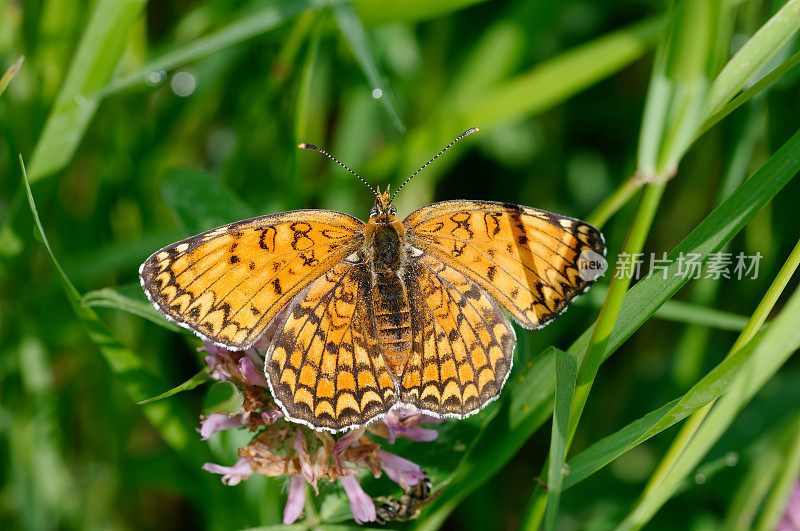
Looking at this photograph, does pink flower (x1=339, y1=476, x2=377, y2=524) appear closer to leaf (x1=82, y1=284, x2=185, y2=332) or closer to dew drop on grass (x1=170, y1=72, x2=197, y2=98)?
leaf (x1=82, y1=284, x2=185, y2=332)

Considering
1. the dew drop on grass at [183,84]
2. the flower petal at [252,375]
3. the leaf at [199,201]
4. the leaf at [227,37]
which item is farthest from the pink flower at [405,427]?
the dew drop on grass at [183,84]

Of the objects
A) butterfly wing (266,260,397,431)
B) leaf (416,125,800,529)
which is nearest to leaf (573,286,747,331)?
leaf (416,125,800,529)

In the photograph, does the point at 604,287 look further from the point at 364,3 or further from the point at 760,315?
the point at 364,3

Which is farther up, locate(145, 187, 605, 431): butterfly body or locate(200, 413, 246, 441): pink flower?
locate(145, 187, 605, 431): butterfly body

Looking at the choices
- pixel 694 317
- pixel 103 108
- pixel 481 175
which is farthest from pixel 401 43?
pixel 694 317

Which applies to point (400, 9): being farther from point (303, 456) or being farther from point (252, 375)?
point (303, 456)

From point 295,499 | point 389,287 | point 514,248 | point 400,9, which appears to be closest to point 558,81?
point 400,9
